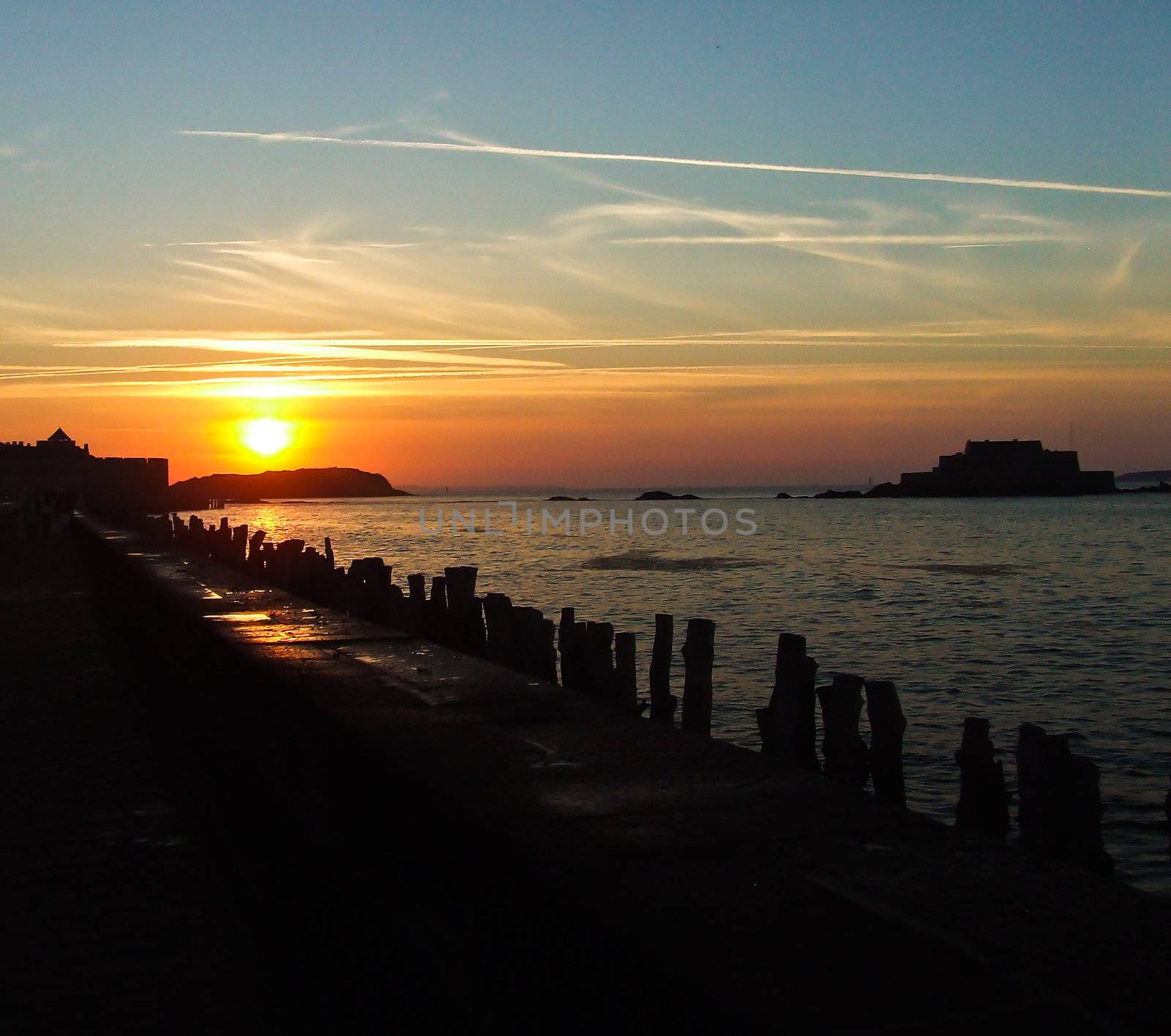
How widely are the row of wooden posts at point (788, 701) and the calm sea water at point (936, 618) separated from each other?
3.30 m

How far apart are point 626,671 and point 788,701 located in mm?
1935

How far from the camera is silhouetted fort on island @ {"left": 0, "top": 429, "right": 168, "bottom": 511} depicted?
390ft

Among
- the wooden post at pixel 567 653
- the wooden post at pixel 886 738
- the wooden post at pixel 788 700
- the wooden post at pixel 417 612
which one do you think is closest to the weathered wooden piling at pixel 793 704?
the wooden post at pixel 788 700

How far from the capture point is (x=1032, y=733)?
18.5ft

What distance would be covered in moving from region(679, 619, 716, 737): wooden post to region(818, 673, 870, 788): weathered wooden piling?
6.46 feet

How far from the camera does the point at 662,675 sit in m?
10.6

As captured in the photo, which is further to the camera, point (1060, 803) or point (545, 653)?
point (545, 653)

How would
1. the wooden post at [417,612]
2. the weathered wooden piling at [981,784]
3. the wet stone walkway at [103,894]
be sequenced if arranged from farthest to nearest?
the wooden post at [417,612] < the weathered wooden piling at [981,784] < the wet stone walkway at [103,894]

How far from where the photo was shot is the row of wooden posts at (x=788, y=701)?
5562 millimetres

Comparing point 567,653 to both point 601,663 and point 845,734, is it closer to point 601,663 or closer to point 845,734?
point 601,663

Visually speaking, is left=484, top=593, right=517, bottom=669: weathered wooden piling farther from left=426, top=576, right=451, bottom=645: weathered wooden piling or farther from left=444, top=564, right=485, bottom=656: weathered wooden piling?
left=426, top=576, right=451, bottom=645: weathered wooden piling

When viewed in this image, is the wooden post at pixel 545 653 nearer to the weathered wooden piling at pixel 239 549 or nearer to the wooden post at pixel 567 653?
the wooden post at pixel 567 653

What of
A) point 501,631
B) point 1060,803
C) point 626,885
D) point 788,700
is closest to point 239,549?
point 501,631

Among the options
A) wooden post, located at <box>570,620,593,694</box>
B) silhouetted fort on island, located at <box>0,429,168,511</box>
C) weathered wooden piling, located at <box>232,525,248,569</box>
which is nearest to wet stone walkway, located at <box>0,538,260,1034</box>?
wooden post, located at <box>570,620,593,694</box>
